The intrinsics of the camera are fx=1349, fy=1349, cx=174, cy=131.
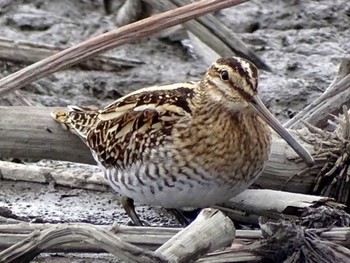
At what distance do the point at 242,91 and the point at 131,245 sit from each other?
3.12ft

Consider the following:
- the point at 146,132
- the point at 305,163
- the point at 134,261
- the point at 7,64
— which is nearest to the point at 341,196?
the point at 305,163

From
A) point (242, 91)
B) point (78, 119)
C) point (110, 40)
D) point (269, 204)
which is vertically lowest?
point (269, 204)

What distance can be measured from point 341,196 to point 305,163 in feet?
0.60

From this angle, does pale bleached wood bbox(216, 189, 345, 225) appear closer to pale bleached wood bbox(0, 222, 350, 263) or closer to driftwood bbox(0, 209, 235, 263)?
pale bleached wood bbox(0, 222, 350, 263)

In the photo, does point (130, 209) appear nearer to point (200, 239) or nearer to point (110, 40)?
point (110, 40)

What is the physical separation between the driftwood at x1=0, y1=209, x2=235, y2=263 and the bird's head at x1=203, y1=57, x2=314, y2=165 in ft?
1.98

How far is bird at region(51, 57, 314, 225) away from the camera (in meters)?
4.70

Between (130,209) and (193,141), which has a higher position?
(193,141)

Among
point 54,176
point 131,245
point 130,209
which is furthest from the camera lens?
point 54,176

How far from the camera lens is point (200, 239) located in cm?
400

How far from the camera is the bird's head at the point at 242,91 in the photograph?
464 centimetres

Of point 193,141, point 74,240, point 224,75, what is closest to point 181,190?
point 193,141

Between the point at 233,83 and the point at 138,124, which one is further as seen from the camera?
the point at 138,124

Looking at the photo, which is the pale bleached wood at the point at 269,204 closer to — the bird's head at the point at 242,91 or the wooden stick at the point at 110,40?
the bird's head at the point at 242,91
